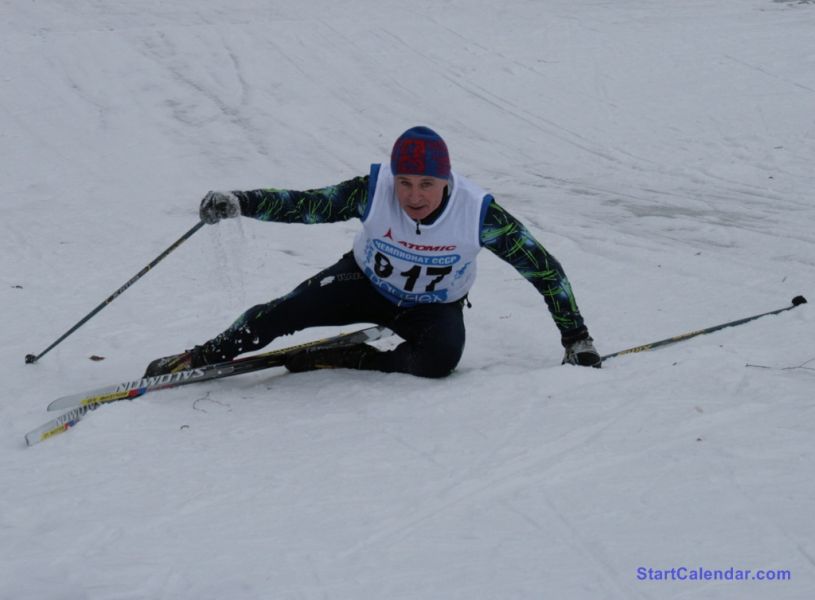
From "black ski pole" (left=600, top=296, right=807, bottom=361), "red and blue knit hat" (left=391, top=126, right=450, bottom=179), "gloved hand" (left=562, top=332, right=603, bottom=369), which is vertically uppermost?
"red and blue knit hat" (left=391, top=126, right=450, bottom=179)

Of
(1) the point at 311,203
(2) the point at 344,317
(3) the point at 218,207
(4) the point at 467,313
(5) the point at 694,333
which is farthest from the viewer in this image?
(4) the point at 467,313

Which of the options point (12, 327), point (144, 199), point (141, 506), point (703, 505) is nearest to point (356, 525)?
point (141, 506)

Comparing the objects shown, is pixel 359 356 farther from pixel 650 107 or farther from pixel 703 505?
pixel 650 107

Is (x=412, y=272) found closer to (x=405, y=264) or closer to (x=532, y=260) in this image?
(x=405, y=264)

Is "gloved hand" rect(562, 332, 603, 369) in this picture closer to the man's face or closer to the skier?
the skier

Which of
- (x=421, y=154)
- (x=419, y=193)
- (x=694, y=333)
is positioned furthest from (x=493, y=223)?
→ (x=694, y=333)

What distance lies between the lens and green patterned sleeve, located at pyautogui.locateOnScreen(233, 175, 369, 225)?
14.1 ft

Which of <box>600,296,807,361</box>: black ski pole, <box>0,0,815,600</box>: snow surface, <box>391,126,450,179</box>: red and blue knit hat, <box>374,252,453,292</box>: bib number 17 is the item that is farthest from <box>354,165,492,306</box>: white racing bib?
<box>600,296,807,361</box>: black ski pole

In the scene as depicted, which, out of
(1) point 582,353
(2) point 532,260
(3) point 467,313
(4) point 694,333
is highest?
(2) point 532,260

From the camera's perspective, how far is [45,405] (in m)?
4.42

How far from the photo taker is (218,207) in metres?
4.19

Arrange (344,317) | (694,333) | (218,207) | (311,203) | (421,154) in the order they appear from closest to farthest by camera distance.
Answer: (421,154), (218,207), (311,203), (344,317), (694,333)

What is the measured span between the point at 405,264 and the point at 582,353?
0.87 meters

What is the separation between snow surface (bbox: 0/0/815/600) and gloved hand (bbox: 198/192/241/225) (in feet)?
1.38
